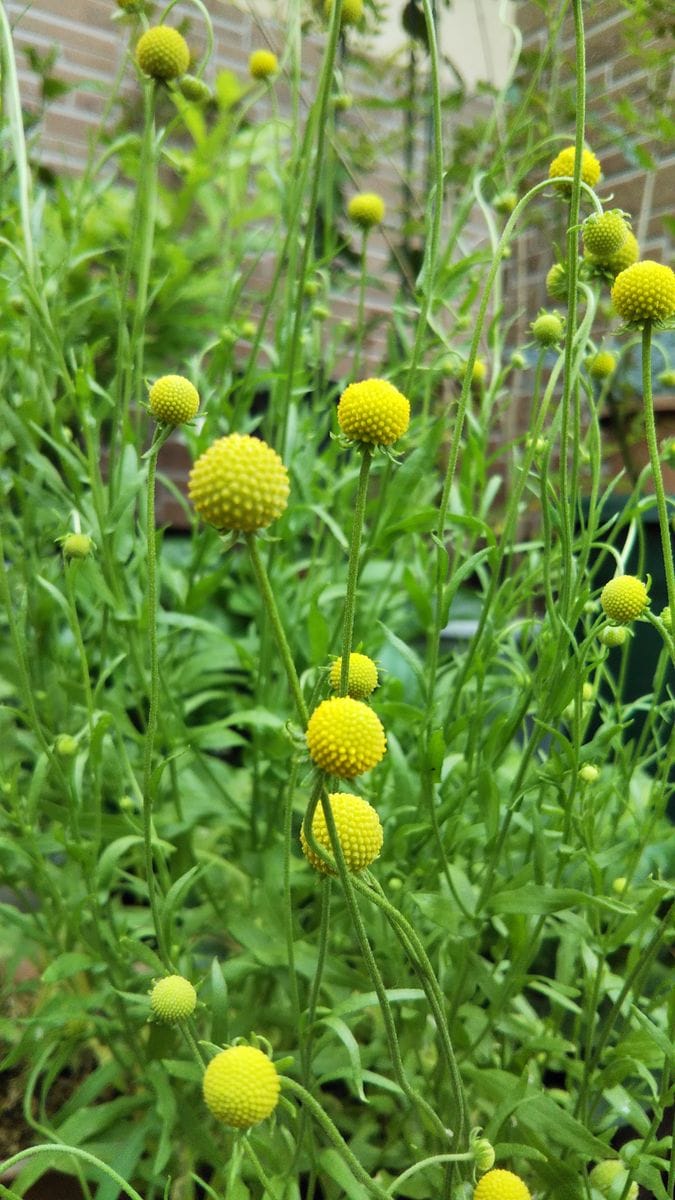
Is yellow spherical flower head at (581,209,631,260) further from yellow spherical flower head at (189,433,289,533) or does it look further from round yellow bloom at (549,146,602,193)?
yellow spherical flower head at (189,433,289,533)

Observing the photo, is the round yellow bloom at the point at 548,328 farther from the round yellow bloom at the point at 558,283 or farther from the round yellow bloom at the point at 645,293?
the round yellow bloom at the point at 645,293

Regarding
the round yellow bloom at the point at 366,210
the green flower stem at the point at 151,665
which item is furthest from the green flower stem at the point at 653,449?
the round yellow bloom at the point at 366,210

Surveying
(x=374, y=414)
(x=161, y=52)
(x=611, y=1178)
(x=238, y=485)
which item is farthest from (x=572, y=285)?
(x=611, y=1178)

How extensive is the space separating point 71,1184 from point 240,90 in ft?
5.81

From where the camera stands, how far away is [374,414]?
0.39m

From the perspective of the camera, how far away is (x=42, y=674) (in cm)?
88

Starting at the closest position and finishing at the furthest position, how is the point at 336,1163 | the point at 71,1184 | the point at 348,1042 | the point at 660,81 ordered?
the point at 348,1042 → the point at 336,1163 → the point at 71,1184 → the point at 660,81

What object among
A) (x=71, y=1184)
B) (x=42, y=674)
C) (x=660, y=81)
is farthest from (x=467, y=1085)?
(x=660, y=81)

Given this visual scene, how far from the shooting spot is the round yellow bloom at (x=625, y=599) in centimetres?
50

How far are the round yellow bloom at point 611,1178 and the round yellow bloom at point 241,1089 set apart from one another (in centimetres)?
30

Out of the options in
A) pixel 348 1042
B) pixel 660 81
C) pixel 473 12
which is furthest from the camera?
pixel 473 12

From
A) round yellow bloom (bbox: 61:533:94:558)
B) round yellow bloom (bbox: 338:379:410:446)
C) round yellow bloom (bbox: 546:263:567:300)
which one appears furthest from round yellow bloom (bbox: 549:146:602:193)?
round yellow bloom (bbox: 61:533:94:558)

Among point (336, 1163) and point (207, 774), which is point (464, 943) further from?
point (207, 774)

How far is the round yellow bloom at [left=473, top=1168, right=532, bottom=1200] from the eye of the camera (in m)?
0.42
